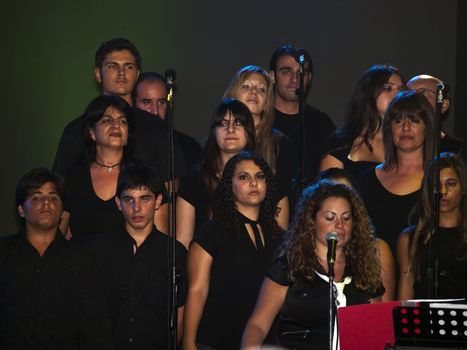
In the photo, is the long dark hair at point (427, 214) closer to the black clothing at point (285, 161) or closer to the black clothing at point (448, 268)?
the black clothing at point (448, 268)

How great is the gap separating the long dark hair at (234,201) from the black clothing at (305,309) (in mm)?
530

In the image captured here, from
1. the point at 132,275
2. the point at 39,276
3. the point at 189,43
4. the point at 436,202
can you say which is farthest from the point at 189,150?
the point at 436,202

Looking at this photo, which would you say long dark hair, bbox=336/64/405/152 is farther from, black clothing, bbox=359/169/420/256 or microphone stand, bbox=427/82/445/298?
microphone stand, bbox=427/82/445/298

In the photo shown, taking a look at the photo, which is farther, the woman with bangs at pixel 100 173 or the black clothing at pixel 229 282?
the woman with bangs at pixel 100 173

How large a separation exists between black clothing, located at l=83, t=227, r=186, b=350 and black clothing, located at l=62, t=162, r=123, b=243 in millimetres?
135

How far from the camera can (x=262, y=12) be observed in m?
6.90

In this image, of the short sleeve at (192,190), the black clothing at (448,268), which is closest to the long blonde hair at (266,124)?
the short sleeve at (192,190)

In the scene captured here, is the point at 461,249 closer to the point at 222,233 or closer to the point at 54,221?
the point at 222,233

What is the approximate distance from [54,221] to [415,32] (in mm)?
3298

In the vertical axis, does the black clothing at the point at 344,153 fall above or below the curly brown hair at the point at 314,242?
above

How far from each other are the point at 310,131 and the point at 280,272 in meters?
1.83

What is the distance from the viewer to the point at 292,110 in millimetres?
5988

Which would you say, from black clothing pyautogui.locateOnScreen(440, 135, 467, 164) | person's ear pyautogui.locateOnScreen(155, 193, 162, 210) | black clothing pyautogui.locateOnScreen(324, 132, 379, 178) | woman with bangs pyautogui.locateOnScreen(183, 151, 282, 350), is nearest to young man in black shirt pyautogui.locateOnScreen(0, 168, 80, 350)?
person's ear pyautogui.locateOnScreen(155, 193, 162, 210)

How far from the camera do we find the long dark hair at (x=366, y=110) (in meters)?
5.42
